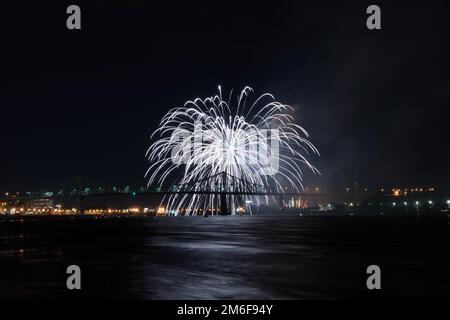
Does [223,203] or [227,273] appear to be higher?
[227,273]

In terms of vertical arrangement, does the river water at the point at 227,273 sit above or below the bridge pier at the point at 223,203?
above

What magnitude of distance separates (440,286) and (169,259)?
19018 millimetres

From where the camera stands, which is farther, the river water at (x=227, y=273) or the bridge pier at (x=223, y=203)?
the bridge pier at (x=223, y=203)

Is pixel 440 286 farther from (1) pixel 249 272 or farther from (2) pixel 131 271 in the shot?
(2) pixel 131 271

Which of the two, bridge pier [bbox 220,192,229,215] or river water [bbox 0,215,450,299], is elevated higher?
river water [bbox 0,215,450,299]

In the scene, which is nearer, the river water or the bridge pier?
the river water

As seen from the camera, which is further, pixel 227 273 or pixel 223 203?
Result: pixel 223 203
